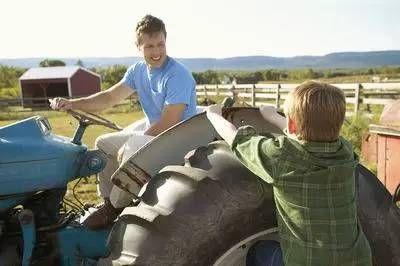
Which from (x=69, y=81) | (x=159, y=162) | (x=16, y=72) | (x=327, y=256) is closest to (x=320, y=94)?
(x=327, y=256)

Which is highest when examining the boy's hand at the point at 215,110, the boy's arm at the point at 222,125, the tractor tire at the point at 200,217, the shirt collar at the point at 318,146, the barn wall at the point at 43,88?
the boy's hand at the point at 215,110

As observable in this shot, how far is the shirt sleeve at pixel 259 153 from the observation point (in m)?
2.24

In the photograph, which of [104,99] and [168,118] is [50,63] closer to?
[104,99]

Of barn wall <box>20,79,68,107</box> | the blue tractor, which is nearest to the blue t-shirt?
the blue tractor

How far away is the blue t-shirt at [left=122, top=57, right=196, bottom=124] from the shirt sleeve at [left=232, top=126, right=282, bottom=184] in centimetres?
111

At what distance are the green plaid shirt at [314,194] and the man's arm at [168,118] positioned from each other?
112cm

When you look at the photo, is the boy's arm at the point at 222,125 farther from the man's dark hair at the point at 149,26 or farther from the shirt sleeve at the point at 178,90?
the man's dark hair at the point at 149,26

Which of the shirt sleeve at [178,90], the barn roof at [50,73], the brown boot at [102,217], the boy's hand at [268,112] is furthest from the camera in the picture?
the barn roof at [50,73]

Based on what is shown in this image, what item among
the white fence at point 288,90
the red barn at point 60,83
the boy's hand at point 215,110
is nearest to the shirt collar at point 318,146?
the boy's hand at point 215,110

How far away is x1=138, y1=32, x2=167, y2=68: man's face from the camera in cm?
351

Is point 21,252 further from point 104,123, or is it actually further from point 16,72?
point 16,72

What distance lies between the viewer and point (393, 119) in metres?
4.97

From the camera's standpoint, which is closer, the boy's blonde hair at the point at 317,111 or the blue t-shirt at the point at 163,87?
the boy's blonde hair at the point at 317,111

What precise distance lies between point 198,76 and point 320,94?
243 ft
